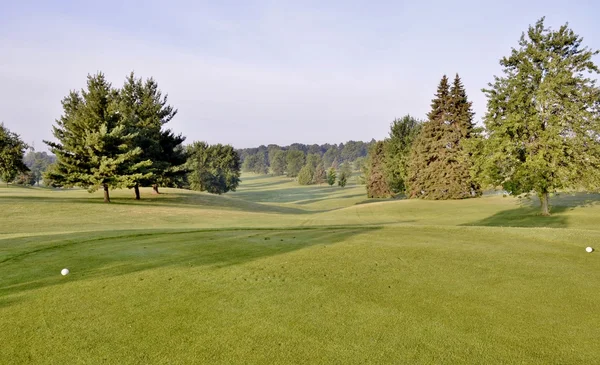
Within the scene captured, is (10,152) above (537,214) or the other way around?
above

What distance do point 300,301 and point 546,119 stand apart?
96.2 ft

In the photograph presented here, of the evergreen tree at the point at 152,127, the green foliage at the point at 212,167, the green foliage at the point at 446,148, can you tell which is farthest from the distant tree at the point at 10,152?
the green foliage at the point at 446,148

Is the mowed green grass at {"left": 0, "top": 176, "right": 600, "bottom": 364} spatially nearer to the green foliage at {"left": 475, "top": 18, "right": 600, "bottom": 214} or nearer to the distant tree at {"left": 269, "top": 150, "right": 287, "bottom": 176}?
the green foliage at {"left": 475, "top": 18, "right": 600, "bottom": 214}

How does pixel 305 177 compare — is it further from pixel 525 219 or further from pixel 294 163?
pixel 525 219

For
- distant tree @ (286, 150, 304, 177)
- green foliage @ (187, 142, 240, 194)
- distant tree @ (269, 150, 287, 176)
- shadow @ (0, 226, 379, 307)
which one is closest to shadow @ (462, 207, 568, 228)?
shadow @ (0, 226, 379, 307)

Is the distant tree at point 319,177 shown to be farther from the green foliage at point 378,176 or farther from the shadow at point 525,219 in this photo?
the shadow at point 525,219

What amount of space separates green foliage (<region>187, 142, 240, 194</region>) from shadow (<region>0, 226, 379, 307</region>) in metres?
69.1

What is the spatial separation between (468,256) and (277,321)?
697 centimetres

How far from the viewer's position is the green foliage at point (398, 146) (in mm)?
66688

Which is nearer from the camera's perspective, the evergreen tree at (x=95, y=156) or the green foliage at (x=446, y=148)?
the evergreen tree at (x=95, y=156)

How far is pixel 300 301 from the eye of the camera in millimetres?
6672

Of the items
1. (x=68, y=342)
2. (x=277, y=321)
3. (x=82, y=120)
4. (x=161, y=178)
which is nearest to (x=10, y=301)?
(x=68, y=342)

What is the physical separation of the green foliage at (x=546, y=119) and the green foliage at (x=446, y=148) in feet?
65.9

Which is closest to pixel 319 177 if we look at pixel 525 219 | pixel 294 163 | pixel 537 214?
pixel 294 163
